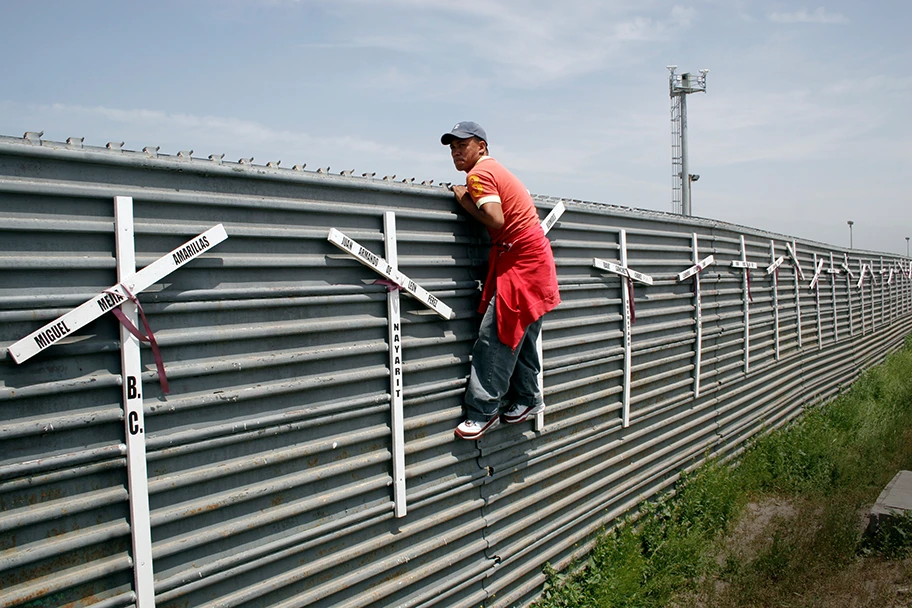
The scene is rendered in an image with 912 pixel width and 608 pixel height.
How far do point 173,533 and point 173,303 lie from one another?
3.08 ft

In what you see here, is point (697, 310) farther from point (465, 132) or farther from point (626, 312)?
point (465, 132)

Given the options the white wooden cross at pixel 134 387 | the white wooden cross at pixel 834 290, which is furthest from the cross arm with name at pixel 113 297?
the white wooden cross at pixel 834 290

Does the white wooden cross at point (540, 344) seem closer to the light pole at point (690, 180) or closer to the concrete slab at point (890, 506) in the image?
the concrete slab at point (890, 506)

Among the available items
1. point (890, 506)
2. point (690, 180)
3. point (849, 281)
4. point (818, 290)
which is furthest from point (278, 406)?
point (690, 180)

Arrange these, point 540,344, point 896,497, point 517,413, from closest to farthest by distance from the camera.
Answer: point 517,413
point 540,344
point 896,497

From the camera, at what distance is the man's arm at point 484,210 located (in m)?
3.98

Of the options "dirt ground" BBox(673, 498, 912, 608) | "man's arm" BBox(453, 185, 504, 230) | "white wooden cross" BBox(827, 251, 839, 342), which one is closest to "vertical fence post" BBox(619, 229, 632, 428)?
"dirt ground" BBox(673, 498, 912, 608)

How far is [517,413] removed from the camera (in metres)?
4.58

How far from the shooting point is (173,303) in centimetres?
285

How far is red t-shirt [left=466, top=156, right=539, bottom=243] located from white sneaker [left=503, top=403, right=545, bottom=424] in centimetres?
113

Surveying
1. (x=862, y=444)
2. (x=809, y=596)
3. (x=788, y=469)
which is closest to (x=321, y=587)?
(x=809, y=596)

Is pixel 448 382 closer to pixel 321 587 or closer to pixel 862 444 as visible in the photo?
pixel 321 587

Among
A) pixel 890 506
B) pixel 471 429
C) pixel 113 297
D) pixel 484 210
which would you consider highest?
pixel 484 210

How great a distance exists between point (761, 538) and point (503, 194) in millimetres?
4206
